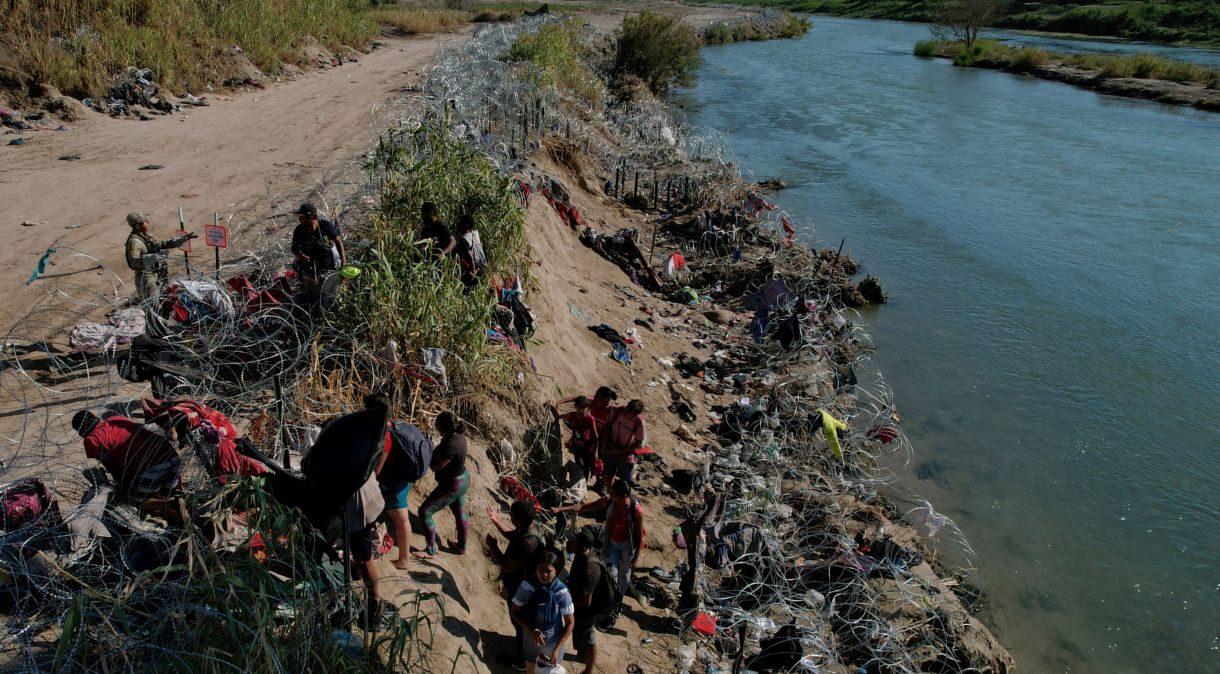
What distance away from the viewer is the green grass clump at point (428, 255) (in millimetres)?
5559

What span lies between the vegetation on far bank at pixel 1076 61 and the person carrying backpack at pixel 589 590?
3872 cm

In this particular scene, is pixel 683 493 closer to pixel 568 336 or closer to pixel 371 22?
pixel 568 336

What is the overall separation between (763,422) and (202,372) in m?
5.42

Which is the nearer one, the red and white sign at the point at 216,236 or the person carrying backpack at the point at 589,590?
the person carrying backpack at the point at 589,590

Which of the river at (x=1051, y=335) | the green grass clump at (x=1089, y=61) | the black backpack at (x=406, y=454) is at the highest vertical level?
the green grass clump at (x=1089, y=61)

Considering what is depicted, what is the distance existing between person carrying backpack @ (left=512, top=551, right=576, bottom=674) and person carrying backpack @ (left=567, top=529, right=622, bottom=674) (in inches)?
13.2

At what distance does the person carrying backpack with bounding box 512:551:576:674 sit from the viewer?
3982 mm

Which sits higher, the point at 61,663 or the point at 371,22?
the point at 371,22

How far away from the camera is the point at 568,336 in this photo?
830 cm

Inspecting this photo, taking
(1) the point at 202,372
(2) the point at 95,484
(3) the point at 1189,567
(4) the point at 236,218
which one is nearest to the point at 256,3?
(4) the point at 236,218

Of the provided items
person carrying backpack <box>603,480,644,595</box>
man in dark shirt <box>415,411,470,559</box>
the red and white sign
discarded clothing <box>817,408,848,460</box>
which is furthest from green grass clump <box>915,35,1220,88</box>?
the red and white sign

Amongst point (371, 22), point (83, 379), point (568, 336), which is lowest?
point (568, 336)

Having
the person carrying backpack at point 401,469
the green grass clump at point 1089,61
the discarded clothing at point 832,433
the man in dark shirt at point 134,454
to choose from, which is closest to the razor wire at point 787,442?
the discarded clothing at point 832,433

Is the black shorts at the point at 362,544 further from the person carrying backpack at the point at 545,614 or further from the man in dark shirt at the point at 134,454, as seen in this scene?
the man in dark shirt at the point at 134,454
